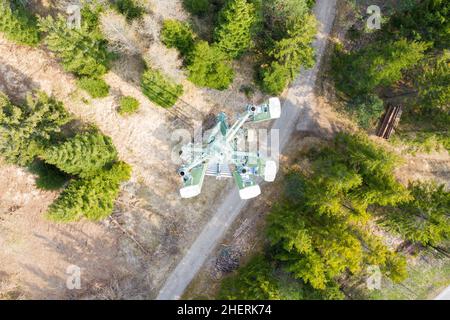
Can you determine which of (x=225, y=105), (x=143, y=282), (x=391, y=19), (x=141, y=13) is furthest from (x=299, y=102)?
(x=143, y=282)

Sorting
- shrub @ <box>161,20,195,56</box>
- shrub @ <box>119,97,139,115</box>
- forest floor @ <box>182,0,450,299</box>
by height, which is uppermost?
shrub @ <box>161,20,195,56</box>

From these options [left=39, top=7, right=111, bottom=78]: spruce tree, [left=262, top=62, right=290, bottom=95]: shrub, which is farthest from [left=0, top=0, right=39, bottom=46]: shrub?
[left=262, top=62, right=290, bottom=95]: shrub

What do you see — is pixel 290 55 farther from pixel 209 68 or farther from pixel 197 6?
pixel 197 6

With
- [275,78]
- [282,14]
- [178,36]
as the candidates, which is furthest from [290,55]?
[178,36]

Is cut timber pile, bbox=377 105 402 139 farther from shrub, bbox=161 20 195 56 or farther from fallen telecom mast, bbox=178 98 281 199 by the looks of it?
shrub, bbox=161 20 195 56

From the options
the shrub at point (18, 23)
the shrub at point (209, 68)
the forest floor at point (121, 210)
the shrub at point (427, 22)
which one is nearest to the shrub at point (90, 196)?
the forest floor at point (121, 210)

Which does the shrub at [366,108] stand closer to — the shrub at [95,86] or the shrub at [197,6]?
the shrub at [197,6]
